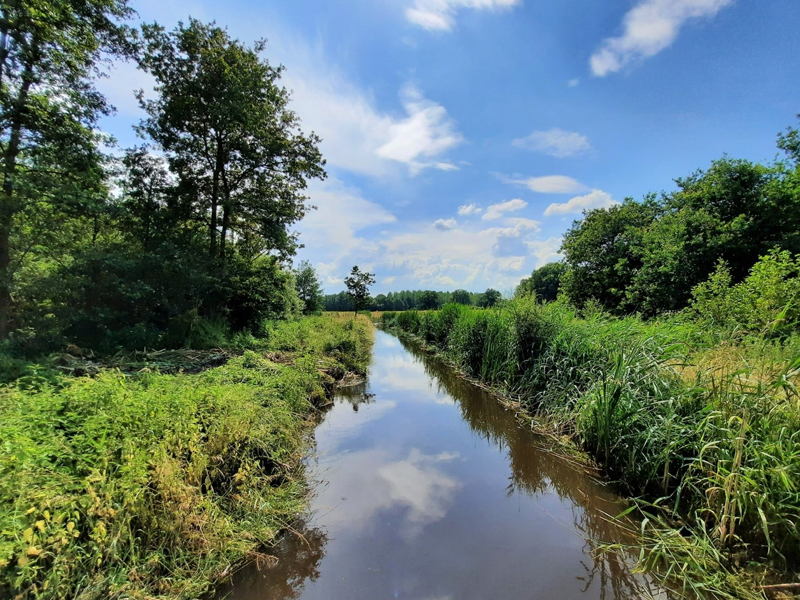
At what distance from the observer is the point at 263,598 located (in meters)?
2.44

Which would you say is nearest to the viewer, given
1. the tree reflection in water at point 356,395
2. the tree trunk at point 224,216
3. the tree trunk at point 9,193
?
the tree trunk at point 9,193

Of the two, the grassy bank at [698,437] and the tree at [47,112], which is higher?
the tree at [47,112]

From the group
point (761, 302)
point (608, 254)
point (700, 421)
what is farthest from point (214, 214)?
point (608, 254)

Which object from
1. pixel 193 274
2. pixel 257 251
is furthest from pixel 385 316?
pixel 193 274

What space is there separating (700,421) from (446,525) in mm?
2850

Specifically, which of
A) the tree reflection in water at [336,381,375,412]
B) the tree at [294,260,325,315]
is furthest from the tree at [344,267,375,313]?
the tree reflection in water at [336,381,375,412]

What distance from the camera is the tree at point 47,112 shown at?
6344mm

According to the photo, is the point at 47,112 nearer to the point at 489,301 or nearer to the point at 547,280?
the point at 489,301

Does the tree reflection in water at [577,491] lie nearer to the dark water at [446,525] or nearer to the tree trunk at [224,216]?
the dark water at [446,525]

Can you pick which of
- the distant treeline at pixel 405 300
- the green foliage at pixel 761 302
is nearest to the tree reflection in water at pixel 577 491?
the green foliage at pixel 761 302

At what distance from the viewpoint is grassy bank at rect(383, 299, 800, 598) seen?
97.2 inches

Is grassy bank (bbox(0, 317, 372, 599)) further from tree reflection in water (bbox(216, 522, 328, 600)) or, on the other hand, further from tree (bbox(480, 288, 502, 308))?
tree (bbox(480, 288, 502, 308))

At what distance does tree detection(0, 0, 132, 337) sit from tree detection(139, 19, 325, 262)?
225 cm

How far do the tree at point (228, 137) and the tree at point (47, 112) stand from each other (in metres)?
2.25
